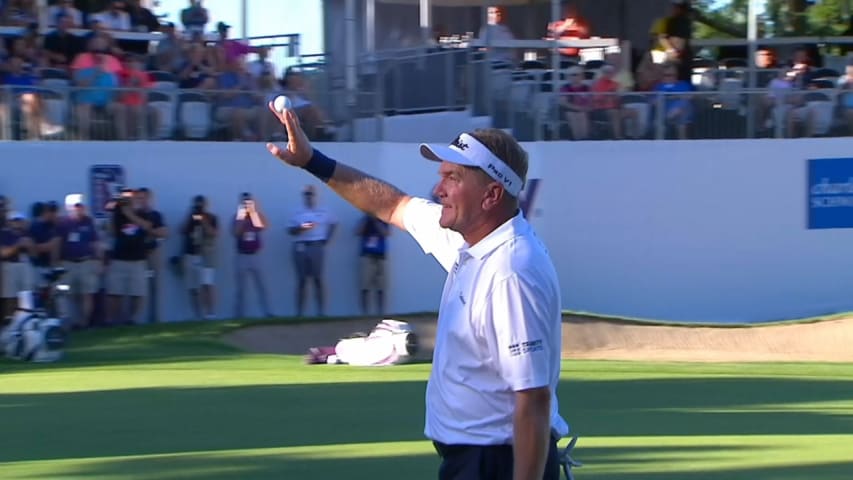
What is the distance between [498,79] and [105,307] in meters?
7.46

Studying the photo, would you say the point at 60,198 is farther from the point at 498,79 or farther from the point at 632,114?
the point at 632,114

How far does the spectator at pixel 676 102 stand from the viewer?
76.1 ft

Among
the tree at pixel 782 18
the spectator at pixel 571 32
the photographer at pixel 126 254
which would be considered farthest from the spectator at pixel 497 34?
the photographer at pixel 126 254

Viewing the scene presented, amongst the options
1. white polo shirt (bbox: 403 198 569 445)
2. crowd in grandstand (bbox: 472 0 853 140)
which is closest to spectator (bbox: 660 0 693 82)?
crowd in grandstand (bbox: 472 0 853 140)

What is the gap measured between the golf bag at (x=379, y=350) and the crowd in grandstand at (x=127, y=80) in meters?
4.89

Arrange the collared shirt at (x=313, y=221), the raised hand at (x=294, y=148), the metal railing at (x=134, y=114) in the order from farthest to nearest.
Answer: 1. the collared shirt at (x=313, y=221)
2. the metal railing at (x=134, y=114)
3. the raised hand at (x=294, y=148)

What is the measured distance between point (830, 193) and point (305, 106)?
877 centimetres

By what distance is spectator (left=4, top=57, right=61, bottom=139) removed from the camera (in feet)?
63.8

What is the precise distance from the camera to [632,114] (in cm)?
2325

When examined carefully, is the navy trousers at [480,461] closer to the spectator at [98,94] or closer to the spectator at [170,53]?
the spectator at [98,94]

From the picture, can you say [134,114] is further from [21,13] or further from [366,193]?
[366,193]

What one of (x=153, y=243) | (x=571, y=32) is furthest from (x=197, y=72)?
(x=571, y=32)

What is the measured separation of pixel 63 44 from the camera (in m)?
20.6

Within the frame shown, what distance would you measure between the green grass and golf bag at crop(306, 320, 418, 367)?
27 cm
